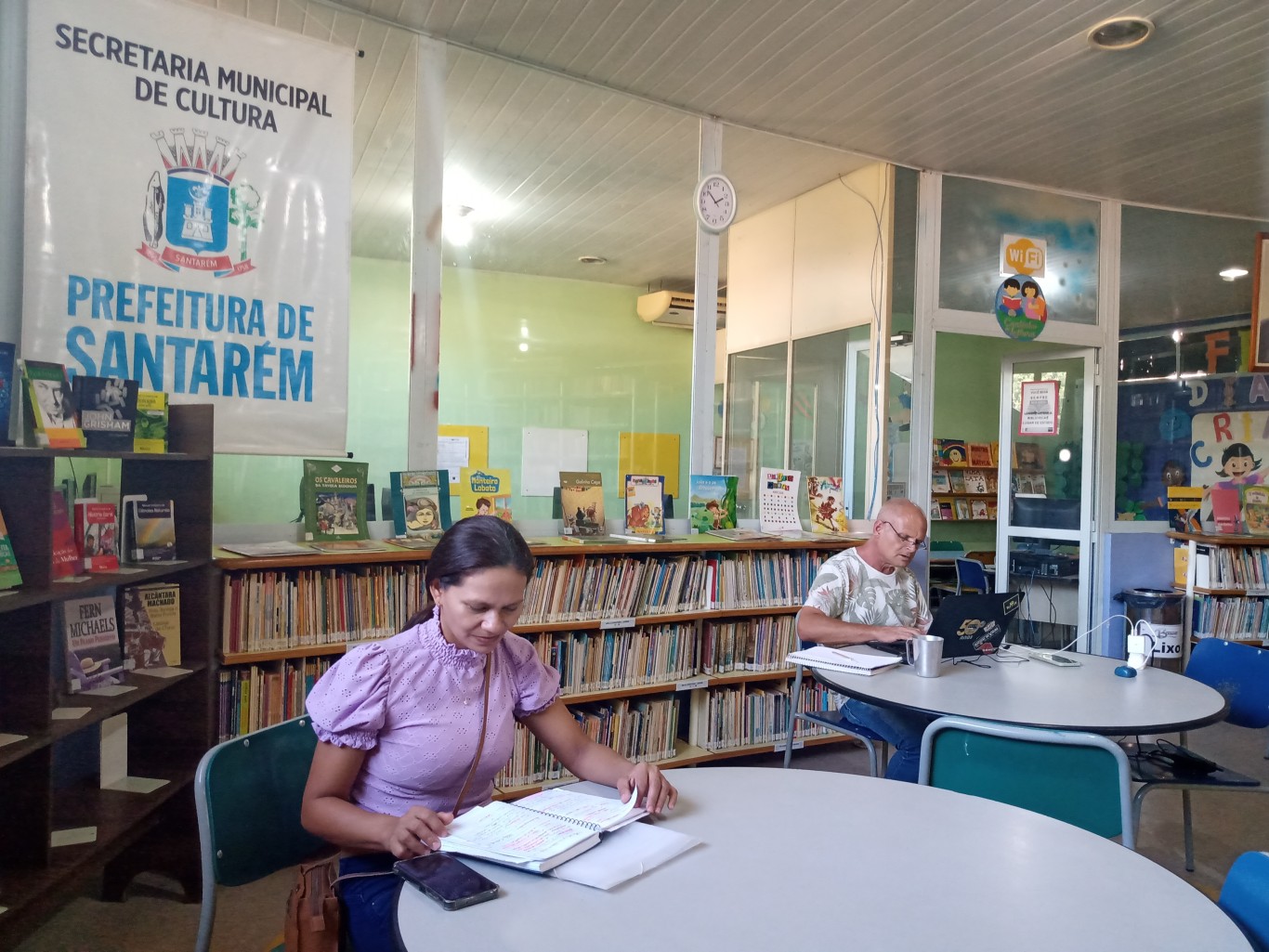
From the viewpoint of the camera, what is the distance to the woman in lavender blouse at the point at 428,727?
1.52 meters

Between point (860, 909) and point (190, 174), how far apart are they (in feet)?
10.7

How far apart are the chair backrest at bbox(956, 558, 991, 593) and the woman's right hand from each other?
20.3 feet

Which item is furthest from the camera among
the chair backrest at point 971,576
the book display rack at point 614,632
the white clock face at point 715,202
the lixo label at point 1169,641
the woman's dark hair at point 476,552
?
the chair backrest at point 971,576

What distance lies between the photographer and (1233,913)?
4.32ft

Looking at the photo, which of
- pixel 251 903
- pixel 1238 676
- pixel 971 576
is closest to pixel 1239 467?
pixel 971 576

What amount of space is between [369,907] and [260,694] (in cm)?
182

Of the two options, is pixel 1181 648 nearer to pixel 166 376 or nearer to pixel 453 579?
pixel 453 579

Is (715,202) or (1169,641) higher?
(715,202)

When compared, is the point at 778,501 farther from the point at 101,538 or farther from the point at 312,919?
the point at 312,919

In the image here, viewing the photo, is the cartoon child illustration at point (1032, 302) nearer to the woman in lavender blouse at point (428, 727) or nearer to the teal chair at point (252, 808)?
the woman in lavender blouse at point (428, 727)

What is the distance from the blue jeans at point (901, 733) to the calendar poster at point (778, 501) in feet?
5.69

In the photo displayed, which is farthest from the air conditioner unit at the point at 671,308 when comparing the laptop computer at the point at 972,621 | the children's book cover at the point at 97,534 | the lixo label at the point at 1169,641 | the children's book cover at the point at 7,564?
the lixo label at the point at 1169,641

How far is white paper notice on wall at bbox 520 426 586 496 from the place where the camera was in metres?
4.41

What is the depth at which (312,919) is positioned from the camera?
1374 millimetres
